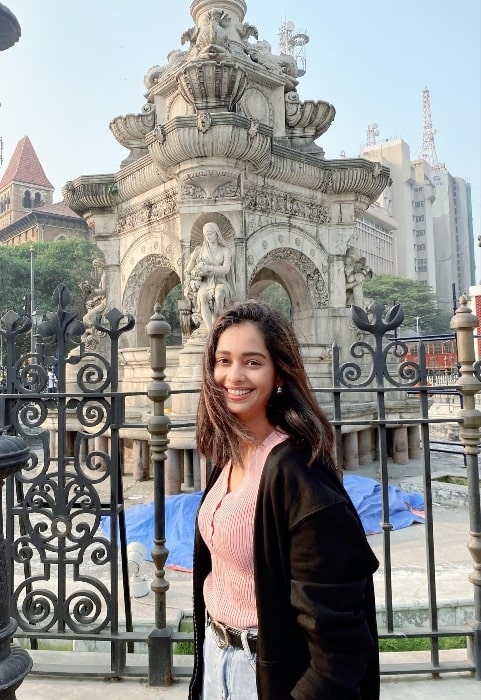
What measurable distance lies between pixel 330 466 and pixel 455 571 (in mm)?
4519

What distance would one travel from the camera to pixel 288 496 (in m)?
1.32

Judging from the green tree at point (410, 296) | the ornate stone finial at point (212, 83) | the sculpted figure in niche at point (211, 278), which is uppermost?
the green tree at point (410, 296)

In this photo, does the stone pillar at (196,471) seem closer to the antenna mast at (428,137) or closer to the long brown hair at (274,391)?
the long brown hair at (274,391)

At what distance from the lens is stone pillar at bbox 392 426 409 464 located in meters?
10.5

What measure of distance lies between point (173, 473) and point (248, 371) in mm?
6826

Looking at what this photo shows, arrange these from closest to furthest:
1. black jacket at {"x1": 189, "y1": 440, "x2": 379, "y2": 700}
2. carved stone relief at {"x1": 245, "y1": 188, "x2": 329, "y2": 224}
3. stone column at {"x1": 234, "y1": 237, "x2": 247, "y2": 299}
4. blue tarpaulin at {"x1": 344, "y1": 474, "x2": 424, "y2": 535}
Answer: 1. black jacket at {"x1": 189, "y1": 440, "x2": 379, "y2": 700}
2. blue tarpaulin at {"x1": 344, "y1": 474, "x2": 424, "y2": 535}
3. stone column at {"x1": 234, "y1": 237, "x2": 247, "y2": 299}
4. carved stone relief at {"x1": 245, "y1": 188, "x2": 329, "y2": 224}

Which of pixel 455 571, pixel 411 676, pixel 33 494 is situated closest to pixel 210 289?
pixel 455 571

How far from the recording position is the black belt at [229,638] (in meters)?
1.46

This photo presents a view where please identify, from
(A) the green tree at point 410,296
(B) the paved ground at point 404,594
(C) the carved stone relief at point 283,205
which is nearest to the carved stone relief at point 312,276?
(C) the carved stone relief at point 283,205

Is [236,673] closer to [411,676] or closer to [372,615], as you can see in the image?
[372,615]

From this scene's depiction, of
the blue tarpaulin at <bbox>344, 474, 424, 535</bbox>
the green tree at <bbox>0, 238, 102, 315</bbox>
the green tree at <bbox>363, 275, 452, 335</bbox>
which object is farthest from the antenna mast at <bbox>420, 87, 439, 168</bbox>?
the blue tarpaulin at <bbox>344, 474, 424, 535</bbox>

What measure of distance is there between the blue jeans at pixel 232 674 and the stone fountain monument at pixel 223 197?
6802 millimetres

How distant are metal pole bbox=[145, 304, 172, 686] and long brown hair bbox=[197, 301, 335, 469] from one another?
1.27m

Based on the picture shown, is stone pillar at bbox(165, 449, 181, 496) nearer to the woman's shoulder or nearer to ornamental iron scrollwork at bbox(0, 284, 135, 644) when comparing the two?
ornamental iron scrollwork at bbox(0, 284, 135, 644)
